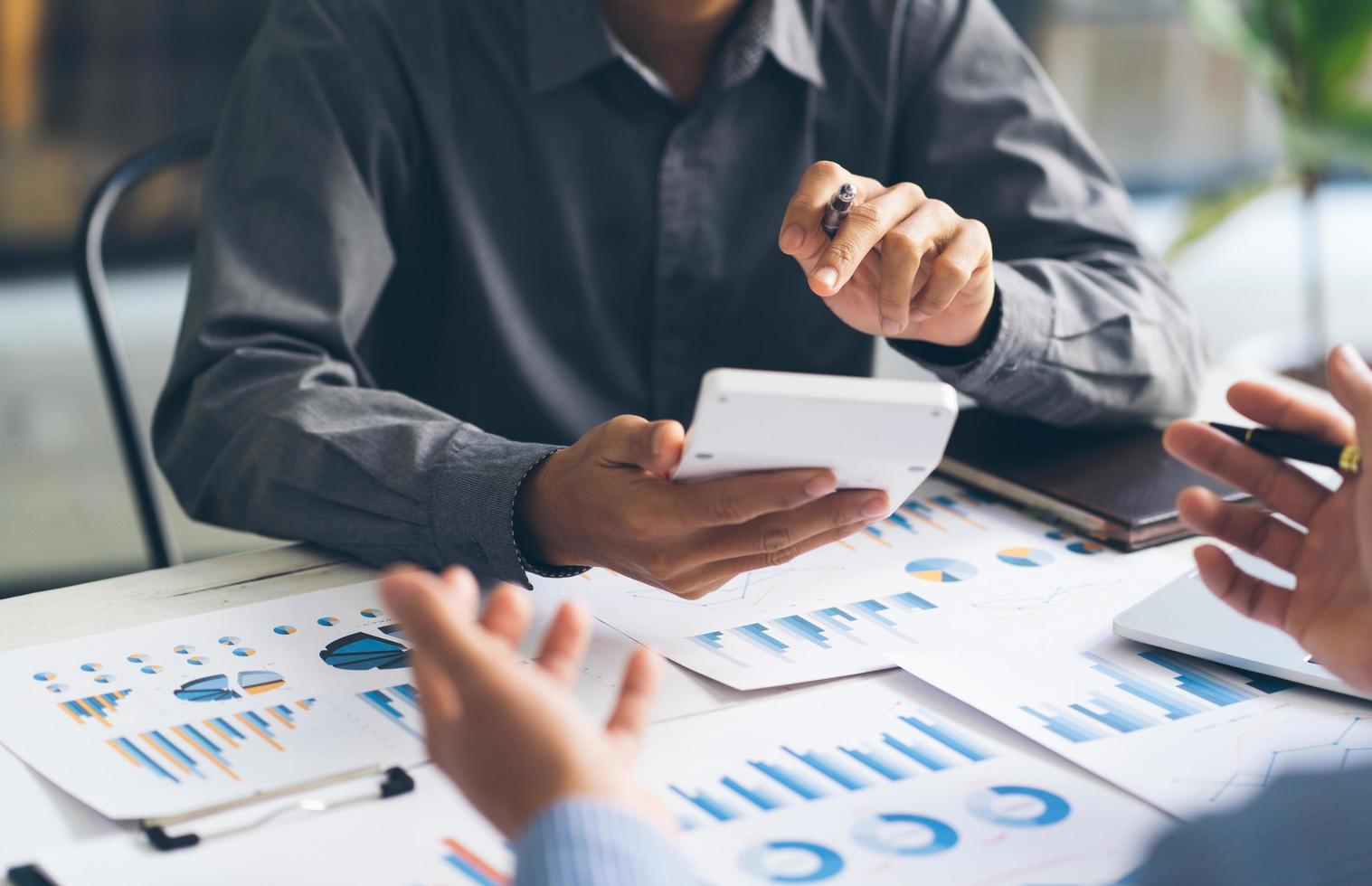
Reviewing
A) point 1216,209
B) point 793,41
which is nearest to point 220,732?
point 793,41

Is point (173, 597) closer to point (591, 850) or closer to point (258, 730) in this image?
point (258, 730)

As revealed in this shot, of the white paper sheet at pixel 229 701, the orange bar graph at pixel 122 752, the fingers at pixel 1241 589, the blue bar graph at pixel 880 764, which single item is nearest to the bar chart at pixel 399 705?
the white paper sheet at pixel 229 701

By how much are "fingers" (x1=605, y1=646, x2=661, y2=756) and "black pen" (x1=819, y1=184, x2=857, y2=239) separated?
43cm

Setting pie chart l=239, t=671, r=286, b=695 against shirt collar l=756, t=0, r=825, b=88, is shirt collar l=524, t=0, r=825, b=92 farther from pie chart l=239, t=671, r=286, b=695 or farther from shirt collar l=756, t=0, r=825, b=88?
pie chart l=239, t=671, r=286, b=695

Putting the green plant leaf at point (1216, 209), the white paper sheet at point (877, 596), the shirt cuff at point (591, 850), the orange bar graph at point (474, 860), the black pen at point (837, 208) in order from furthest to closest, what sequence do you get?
the green plant leaf at point (1216, 209)
the black pen at point (837, 208)
the white paper sheet at point (877, 596)
the orange bar graph at point (474, 860)
the shirt cuff at point (591, 850)

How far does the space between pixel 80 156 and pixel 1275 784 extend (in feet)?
7.94

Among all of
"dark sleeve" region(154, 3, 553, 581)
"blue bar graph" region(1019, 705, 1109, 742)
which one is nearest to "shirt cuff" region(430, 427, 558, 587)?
"dark sleeve" region(154, 3, 553, 581)

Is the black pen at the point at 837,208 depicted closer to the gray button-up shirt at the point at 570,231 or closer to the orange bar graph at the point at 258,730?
the gray button-up shirt at the point at 570,231

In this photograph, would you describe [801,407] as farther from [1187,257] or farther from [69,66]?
[1187,257]

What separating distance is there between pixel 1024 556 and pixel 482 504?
37 cm

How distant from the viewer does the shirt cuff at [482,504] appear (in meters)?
0.84

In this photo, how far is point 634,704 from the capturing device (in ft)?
1.69

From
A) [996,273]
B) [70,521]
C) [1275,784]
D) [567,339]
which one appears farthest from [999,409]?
[70,521]

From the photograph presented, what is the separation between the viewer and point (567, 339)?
1233 mm
